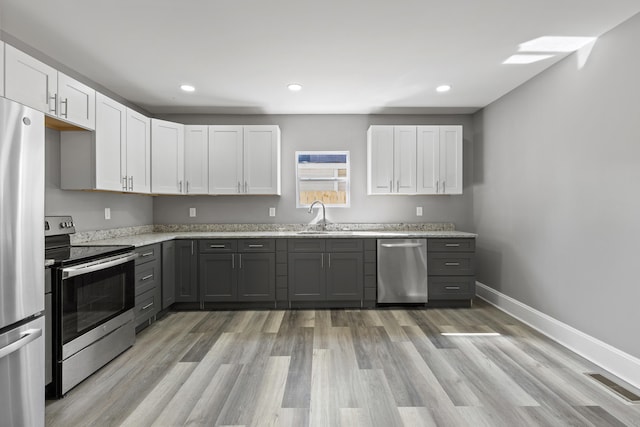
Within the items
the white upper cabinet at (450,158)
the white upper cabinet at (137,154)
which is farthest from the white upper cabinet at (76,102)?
the white upper cabinet at (450,158)

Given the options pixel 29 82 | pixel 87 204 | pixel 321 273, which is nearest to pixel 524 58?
pixel 321 273

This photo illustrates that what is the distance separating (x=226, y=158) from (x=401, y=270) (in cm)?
251

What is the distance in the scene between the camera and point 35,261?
5.12ft

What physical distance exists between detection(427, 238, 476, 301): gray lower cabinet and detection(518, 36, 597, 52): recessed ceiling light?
2.01m

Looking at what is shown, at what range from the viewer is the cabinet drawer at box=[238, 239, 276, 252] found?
3775 millimetres

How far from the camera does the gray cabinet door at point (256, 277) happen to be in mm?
3768

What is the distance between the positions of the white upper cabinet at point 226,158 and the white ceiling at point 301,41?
48cm

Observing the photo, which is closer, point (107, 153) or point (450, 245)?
point (107, 153)

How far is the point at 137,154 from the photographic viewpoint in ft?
11.5

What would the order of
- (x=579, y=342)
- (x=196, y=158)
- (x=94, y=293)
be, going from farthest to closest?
1. (x=196, y=158)
2. (x=579, y=342)
3. (x=94, y=293)

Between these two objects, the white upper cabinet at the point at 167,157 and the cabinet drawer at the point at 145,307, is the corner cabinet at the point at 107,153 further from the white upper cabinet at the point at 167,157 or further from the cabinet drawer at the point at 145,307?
the cabinet drawer at the point at 145,307

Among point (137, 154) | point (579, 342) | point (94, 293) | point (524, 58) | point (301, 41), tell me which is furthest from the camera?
point (137, 154)

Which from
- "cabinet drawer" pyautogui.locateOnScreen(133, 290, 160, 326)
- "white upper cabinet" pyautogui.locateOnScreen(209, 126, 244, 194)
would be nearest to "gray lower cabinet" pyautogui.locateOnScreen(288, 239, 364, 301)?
"white upper cabinet" pyautogui.locateOnScreen(209, 126, 244, 194)

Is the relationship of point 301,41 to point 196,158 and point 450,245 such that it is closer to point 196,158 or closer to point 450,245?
point 196,158
